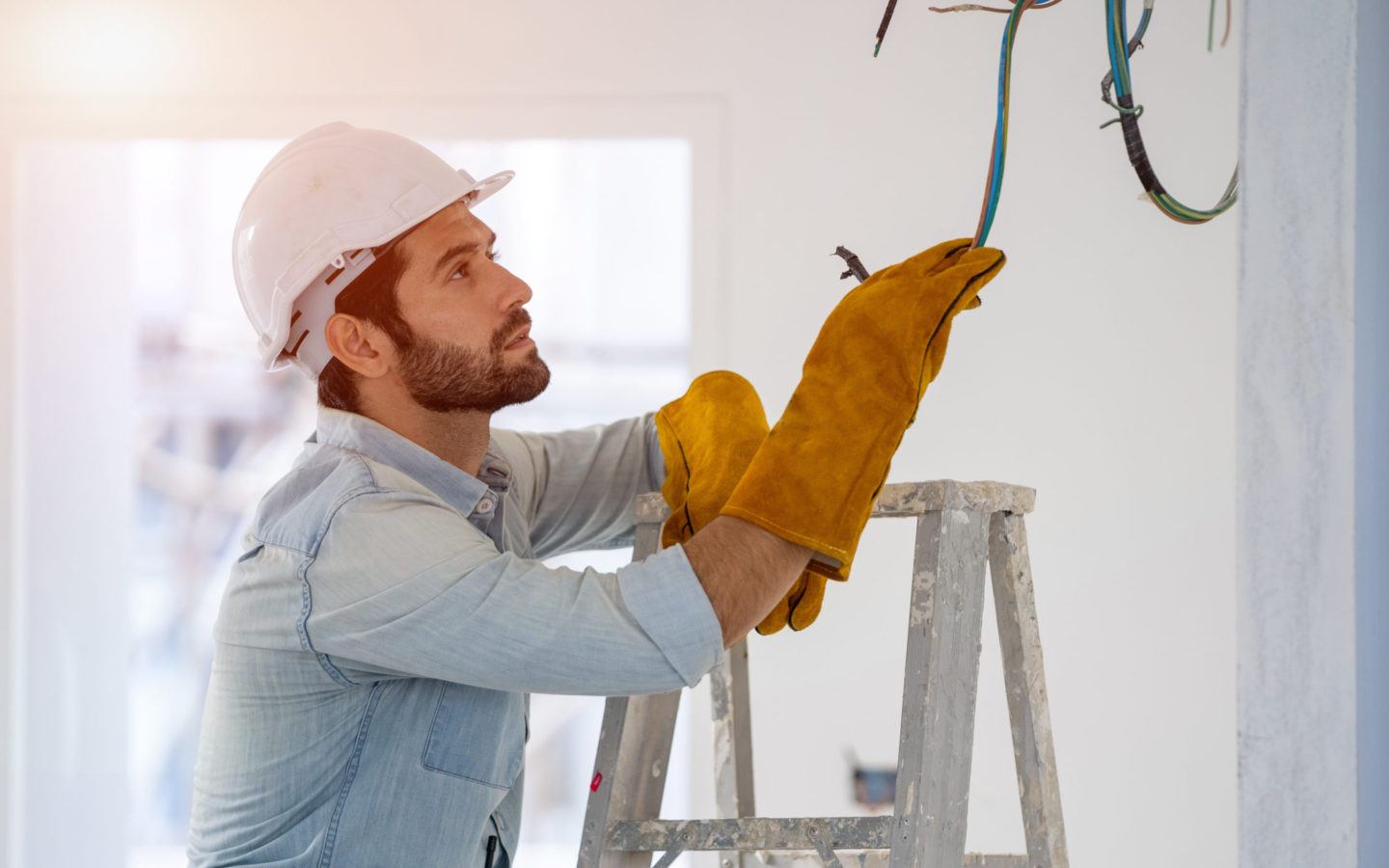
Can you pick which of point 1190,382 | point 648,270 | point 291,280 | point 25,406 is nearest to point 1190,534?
point 1190,382

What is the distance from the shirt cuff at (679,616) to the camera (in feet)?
4.18

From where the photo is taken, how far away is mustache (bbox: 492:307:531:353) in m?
1.58

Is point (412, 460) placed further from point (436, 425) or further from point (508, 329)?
point (508, 329)

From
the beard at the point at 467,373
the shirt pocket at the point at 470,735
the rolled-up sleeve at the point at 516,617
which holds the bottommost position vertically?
the shirt pocket at the point at 470,735

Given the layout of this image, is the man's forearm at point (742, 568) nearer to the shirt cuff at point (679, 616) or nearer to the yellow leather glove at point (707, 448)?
the shirt cuff at point (679, 616)

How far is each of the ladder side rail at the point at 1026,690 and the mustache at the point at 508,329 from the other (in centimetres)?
63

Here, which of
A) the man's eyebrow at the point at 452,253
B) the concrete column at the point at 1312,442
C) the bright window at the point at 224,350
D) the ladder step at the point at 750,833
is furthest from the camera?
the bright window at the point at 224,350

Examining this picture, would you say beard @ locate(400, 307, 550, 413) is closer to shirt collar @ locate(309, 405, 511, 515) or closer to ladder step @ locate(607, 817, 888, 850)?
shirt collar @ locate(309, 405, 511, 515)

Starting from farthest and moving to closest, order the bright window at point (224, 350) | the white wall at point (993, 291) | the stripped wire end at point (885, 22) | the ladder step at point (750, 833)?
the bright window at point (224, 350) → the white wall at point (993, 291) → the stripped wire end at point (885, 22) → the ladder step at point (750, 833)

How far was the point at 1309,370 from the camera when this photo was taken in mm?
774

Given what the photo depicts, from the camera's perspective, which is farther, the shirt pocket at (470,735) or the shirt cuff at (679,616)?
the shirt pocket at (470,735)

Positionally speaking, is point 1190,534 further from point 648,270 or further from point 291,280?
point 291,280

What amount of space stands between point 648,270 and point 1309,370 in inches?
88.6

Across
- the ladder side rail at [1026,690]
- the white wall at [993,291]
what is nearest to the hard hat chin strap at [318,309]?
the ladder side rail at [1026,690]
